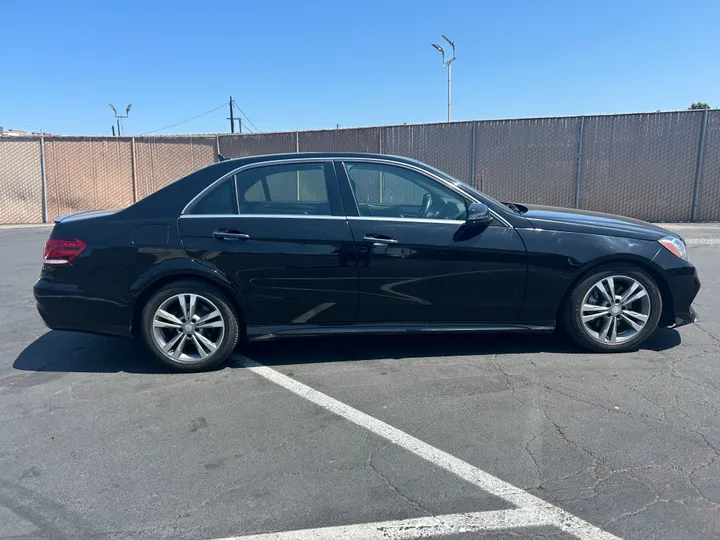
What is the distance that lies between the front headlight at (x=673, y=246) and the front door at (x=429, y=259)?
1.21 m

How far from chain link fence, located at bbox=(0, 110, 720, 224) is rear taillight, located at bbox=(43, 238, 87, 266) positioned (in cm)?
1133

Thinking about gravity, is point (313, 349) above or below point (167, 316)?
below

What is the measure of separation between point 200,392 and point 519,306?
8.36 ft

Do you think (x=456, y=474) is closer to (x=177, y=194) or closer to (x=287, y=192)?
(x=287, y=192)

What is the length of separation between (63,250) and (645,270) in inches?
182

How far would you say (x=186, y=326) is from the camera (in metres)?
4.43

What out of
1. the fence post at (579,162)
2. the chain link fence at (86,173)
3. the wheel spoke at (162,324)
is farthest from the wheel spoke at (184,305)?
the chain link fence at (86,173)

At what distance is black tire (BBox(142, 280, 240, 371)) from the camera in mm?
4383

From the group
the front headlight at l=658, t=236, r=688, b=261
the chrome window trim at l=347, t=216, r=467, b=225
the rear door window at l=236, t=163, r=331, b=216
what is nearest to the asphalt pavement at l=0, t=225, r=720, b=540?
the front headlight at l=658, t=236, r=688, b=261

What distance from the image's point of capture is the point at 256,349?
199 inches

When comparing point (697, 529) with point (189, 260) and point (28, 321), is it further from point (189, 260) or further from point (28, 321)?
point (28, 321)

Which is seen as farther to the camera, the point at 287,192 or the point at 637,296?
the point at 287,192

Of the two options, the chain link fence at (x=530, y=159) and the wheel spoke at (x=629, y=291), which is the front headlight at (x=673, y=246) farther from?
the chain link fence at (x=530, y=159)

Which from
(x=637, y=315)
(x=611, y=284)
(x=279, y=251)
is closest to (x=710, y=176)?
(x=637, y=315)
